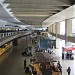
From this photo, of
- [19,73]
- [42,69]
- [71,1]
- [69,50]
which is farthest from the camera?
[69,50]

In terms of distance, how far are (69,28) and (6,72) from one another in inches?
555

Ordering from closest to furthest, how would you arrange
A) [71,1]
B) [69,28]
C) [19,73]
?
[71,1]
[19,73]
[69,28]

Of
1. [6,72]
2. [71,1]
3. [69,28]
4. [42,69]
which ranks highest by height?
[71,1]

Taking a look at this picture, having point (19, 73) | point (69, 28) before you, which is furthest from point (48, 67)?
point (69, 28)

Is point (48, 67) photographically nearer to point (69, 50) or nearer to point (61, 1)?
point (61, 1)

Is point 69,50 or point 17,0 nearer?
point 17,0

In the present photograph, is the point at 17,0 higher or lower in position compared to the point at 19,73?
higher

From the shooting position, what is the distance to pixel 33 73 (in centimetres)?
2028

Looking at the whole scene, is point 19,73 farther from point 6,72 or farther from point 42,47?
point 42,47

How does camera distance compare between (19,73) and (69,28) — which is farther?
(69,28)

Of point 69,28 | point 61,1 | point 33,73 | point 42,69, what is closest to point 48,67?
point 42,69

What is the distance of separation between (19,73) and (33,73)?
4.24 m

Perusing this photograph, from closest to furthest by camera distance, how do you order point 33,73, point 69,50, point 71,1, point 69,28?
1. point 71,1
2. point 33,73
3. point 69,50
4. point 69,28

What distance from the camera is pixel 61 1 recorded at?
53.1ft
